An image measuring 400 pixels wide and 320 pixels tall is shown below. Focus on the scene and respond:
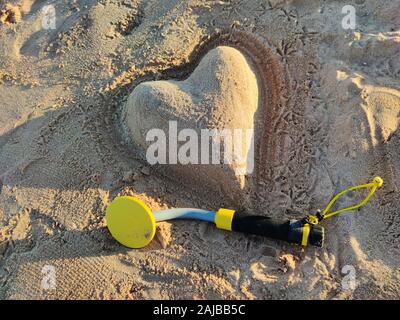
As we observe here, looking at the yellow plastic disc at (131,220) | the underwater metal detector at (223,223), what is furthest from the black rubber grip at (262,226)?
the yellow plastic disc at (131,220)

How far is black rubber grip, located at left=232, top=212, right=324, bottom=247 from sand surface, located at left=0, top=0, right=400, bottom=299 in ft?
0.26

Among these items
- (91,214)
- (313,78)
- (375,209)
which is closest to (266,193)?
(375,209)

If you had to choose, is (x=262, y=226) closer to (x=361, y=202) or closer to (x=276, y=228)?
(x=276, y=228)

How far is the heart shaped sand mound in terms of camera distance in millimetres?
2551

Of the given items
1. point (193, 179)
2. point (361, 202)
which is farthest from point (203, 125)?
point (361, 202)

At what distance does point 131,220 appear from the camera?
235 cm

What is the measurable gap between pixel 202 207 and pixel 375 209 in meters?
0.92

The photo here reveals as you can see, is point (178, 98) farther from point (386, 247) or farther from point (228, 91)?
point (386, 247)

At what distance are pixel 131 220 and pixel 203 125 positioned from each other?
636 mm

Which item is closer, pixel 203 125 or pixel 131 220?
pixel 131 220

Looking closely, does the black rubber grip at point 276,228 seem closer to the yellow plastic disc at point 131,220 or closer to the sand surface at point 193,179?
the sand surface at point 193,179

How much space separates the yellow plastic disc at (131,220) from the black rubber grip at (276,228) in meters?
0.44

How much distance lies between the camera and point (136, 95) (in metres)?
2.70

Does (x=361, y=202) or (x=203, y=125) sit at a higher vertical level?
(x=203, y=125)
